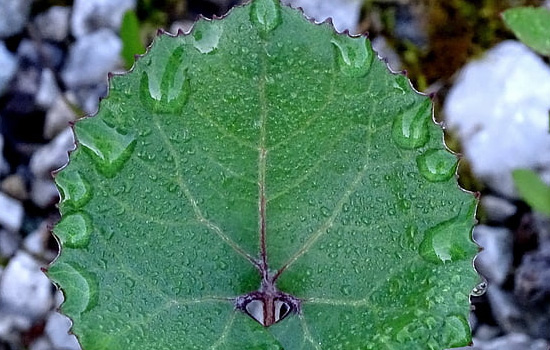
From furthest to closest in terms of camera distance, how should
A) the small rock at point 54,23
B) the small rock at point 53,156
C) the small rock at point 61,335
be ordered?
the small rock at point 54,23 < the small rock at point 53,156 < the small rock at point 61,335

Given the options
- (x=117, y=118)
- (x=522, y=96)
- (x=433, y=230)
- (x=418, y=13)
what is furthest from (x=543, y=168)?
(x=117, y=118)

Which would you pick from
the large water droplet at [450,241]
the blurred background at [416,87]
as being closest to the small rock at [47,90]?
the blurred background at [416,87]

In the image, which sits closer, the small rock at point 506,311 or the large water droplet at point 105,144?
the large water droplet at point 105,144

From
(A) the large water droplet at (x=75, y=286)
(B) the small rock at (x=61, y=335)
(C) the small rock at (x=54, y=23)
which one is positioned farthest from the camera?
(C) the small rock at (x=54, y=23)

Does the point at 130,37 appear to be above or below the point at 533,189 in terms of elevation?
above

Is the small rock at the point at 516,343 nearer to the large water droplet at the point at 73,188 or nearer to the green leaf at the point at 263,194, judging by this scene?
the green leaf at the point at 263,194

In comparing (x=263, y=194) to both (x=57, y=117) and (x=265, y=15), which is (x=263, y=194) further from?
(x=57, y=117)

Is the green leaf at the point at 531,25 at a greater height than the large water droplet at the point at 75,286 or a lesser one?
lesser

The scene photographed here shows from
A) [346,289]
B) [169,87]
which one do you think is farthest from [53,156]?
[346,289]
